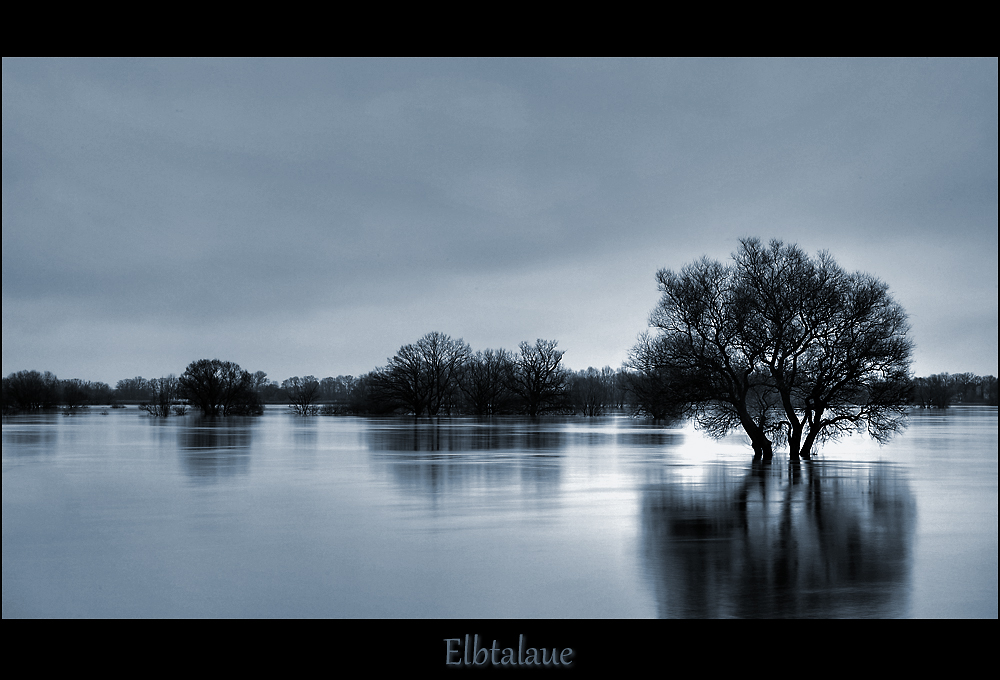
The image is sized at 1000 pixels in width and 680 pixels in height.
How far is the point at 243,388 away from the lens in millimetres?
115562

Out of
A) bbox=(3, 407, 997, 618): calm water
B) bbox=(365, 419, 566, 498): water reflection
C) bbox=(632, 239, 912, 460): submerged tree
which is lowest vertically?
bbox=(365, 419, 566, 498): water reflection

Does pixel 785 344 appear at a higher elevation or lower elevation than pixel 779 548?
higher

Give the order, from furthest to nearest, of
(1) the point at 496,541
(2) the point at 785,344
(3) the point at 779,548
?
(2) the point at 785,344 → (1) the point at 496,541 → (3) the point at 779,548

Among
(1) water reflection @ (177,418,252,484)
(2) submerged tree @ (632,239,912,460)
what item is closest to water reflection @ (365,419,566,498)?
(1) water reflection @ (177,418,252,484)

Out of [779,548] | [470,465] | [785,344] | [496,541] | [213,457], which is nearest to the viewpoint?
[779,548]

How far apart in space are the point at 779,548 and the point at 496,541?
5.04m

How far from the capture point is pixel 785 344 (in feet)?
113

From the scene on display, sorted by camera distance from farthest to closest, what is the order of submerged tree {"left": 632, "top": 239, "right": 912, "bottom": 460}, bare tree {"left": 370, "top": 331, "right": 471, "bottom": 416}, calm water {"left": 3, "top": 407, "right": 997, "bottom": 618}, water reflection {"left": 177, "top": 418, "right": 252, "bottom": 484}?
bare tree {"left": 370, "top": 331, "right": 471, "bottom": 416} → submerged tree {"left": 632, "top": 239, "right": 912, "bottom": 460} → water reflection {"left": 177, "top": 418, "right": 252, "bottom": 484} → calm water {"left": 3, "top": 407, "right": 997, "bottom": 618}

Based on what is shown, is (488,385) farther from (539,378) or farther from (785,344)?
(785,344)

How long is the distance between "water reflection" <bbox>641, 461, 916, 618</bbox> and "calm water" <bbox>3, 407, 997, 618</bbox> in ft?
0.17

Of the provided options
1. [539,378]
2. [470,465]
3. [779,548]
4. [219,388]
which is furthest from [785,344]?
[219,388]

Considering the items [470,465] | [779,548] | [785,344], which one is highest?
[785,344]

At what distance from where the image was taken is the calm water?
1062cm

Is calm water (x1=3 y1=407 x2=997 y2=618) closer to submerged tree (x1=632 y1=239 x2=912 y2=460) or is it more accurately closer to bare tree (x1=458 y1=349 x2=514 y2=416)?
submerged tree (x1=632 y1=239 x2=912 y2=460)
